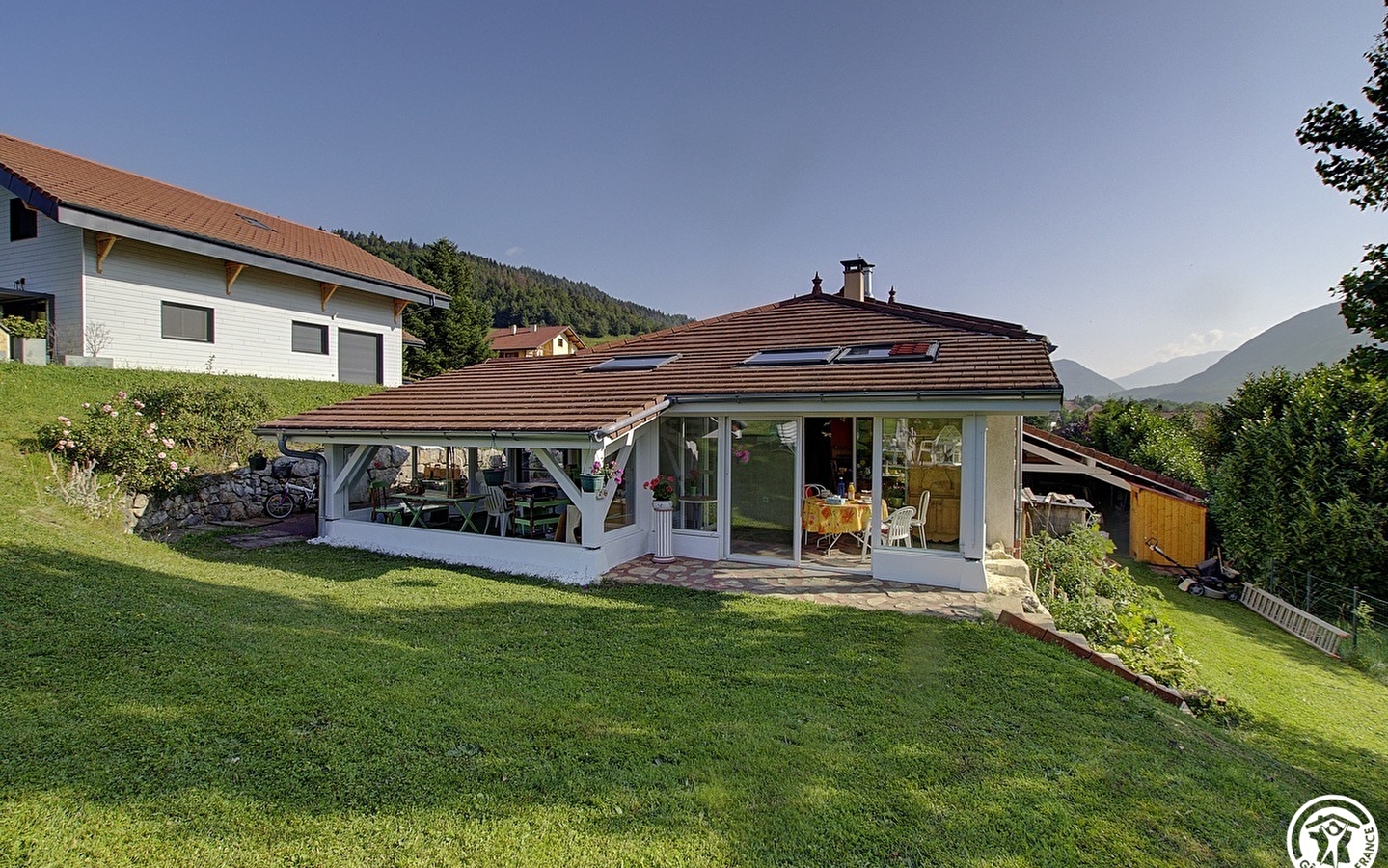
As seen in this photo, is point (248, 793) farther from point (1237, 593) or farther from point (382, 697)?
point (1237, 593)

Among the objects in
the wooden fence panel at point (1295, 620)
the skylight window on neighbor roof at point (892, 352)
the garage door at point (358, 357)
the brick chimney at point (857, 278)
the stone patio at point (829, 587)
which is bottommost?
the wooden fence panel at point (1295, 620)

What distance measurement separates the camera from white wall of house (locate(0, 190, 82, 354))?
46.5 feet

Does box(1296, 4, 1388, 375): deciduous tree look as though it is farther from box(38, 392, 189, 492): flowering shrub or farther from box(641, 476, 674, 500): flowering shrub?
box(38, 392, 189, 492): flowering shrub

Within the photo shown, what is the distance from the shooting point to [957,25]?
1216 cm

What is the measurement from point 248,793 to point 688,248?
19.6 m

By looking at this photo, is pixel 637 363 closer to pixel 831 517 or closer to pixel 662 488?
pixel 662 488

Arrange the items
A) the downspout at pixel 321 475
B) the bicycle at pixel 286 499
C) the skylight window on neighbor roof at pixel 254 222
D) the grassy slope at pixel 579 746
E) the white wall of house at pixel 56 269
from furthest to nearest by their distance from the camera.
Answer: the skylight window on neighbor roof at pixel 254 222 < the white wall of house at pixel 56 269 < the bicycle at pixel 286 499 < the downspout at pixel 321 475 < the grassy slope at pixel 579 746

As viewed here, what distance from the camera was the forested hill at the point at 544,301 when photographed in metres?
66.1

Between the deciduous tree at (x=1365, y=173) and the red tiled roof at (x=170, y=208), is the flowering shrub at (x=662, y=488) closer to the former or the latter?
the deciduous tree at (x=1365, y=173)

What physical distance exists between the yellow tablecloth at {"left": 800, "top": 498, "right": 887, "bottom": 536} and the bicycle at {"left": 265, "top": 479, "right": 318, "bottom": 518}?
11812 millimetres

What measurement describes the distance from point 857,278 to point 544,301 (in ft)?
222

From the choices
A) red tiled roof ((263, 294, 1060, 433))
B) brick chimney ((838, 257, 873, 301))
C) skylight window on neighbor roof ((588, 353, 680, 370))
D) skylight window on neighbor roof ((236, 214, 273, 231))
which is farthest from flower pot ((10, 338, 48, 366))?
brick chimney ((838, 257, 873, 301))

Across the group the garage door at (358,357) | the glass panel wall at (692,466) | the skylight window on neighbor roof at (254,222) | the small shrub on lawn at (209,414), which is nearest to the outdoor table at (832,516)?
the glass panel wall at (692,466)

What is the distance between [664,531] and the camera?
407 inches
